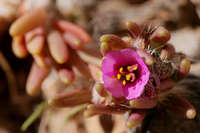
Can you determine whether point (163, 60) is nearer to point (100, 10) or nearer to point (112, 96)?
point (112, 96)

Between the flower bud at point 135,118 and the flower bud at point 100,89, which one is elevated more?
the flower bud at point 100,89

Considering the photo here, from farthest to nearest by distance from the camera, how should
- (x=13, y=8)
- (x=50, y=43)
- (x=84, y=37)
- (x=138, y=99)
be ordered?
1. (x=13, y=8)
2. (x=84, y=37)
3. (x=50, y=43)
4. (x=138, y=99)

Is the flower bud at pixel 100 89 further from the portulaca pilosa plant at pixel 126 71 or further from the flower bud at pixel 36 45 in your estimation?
the flower bud at pixel 36 45

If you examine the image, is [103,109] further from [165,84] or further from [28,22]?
[28,22]

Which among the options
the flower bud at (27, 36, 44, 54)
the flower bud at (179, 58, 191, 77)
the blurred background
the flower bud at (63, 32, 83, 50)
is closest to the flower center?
the flower bud at (179, 58, 191, 77)

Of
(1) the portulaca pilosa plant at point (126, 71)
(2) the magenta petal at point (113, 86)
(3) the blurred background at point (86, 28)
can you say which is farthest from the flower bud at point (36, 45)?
(2) the magenta petal at point (113, 86)

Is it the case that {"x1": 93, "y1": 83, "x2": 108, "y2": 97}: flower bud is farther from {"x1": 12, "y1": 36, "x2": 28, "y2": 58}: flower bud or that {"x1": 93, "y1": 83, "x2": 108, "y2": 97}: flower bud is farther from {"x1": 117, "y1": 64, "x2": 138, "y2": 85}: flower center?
{"x1": 12, "y1": 36, "x2": 28, "y2": 58}: flower bud

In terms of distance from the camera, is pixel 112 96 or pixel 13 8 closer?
pixel 112 96

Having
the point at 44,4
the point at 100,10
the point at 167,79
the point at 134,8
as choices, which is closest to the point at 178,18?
the point at 134,8
